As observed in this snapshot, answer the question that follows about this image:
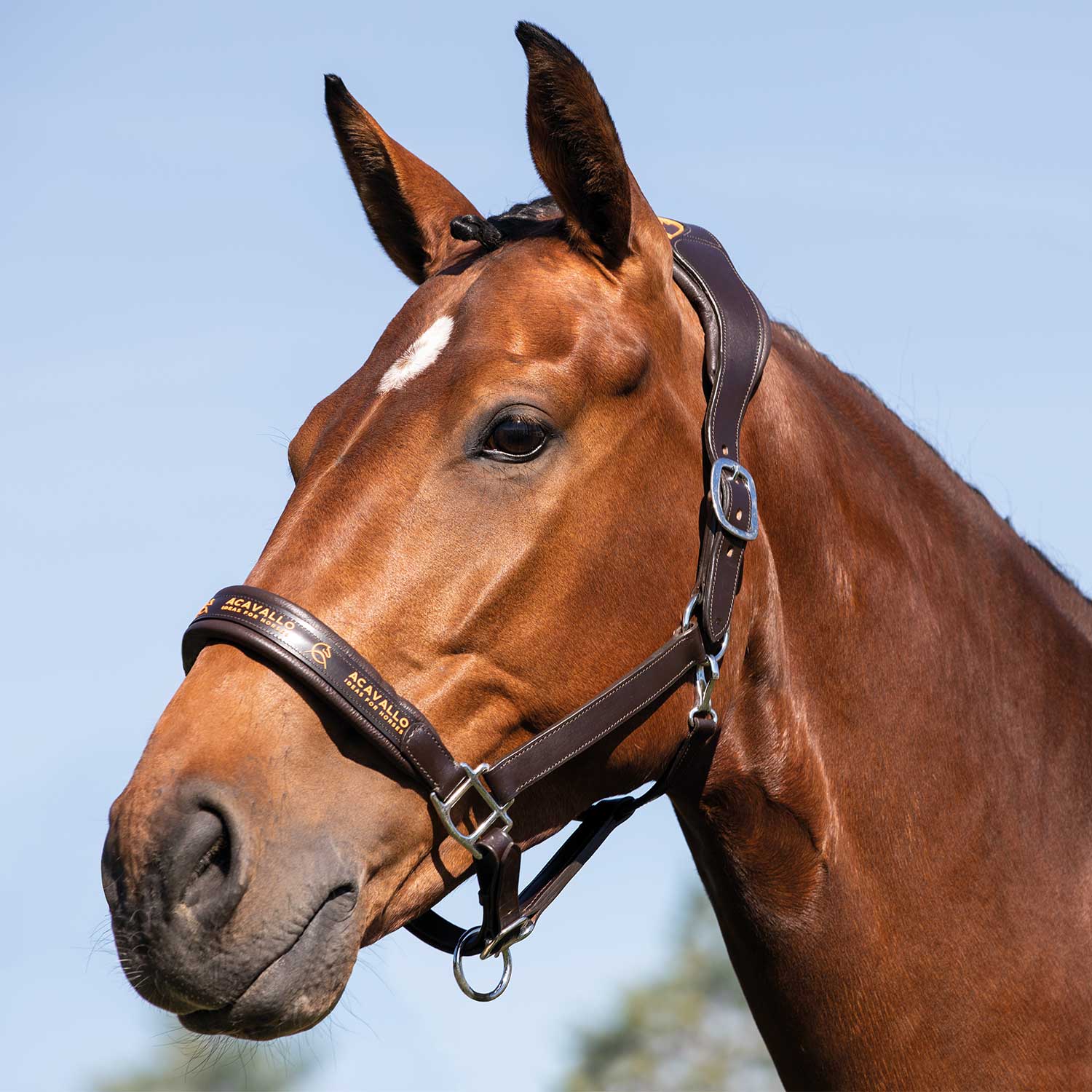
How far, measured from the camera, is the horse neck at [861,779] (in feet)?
11.3

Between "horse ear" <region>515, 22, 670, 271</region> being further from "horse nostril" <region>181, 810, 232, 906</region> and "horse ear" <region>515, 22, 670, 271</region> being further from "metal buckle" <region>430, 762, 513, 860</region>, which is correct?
"horse nostril" <region>181, 810, 232, 906</region>

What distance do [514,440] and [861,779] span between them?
4.59ft

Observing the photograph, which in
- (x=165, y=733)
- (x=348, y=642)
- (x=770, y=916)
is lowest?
(x=770, y=916)

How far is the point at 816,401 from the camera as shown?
3.89m

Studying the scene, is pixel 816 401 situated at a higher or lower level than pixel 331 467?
higher

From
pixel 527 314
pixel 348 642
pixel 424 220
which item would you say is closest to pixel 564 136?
pixel 527 314

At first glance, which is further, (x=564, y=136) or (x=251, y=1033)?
(x=564, y=136)

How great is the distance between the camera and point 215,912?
2629mm

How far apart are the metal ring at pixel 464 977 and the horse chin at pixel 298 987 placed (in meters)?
0.41

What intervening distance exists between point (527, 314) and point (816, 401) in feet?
3.58

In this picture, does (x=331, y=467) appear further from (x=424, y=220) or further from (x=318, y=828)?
(x=424, y=220)

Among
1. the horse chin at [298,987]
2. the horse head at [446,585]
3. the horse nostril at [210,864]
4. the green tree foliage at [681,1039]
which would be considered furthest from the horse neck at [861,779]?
the green tree foliage at [681,1039]

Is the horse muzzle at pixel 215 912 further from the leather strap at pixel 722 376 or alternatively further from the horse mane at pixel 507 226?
the horse mane at pixel 507 226

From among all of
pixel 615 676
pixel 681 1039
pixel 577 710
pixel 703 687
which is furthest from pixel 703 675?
pixel 681 1039
